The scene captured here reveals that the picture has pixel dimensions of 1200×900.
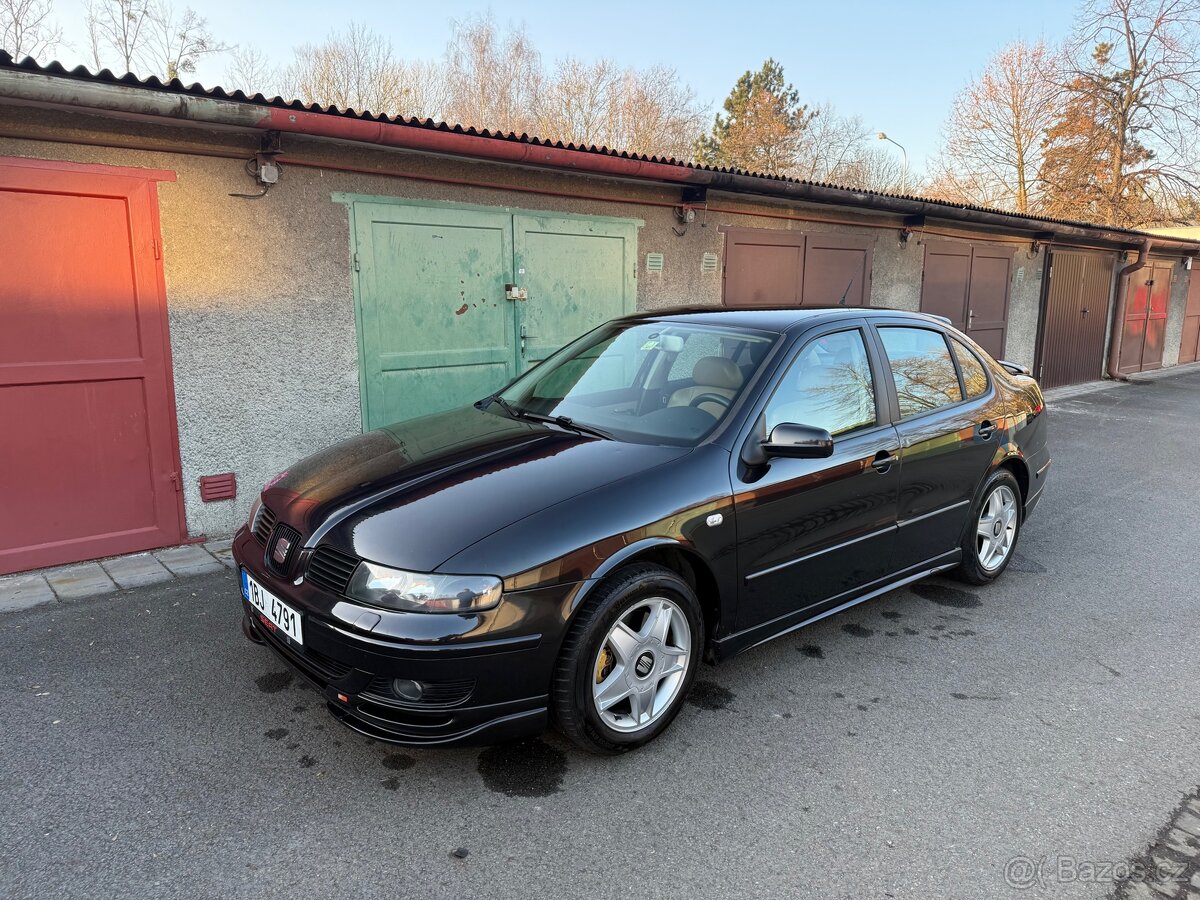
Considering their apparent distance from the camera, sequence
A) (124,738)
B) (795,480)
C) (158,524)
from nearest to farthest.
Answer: (124,738) → (795,480) → (158,524)

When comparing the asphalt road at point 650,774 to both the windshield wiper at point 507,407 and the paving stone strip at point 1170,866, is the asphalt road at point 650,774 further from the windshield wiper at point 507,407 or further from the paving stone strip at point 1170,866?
the windshield wiper at point 507,407

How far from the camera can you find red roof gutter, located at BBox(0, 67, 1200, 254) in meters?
3.98

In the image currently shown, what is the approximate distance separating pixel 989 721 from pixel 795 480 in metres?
1.21

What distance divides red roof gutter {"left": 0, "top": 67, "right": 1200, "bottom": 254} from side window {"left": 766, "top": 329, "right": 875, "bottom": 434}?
3158mm

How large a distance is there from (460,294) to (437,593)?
4065mm

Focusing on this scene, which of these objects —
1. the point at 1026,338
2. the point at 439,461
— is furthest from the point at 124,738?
the point at 1026,338

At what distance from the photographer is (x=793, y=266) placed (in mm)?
8930

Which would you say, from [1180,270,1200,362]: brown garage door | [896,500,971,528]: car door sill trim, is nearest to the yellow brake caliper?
[896,500,971,528]: car door sill trim

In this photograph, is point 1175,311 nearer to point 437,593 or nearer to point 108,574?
point 437,593

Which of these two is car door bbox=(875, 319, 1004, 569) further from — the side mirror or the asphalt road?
the side mirror

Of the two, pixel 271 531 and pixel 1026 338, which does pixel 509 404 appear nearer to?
pixel 271 531

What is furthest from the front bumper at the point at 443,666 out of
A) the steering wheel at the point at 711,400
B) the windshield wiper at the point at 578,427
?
the steering wheel at the point at 711,400

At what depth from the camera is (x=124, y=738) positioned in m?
2.86

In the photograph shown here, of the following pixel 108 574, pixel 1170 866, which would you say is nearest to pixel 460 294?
pixel 108 574
